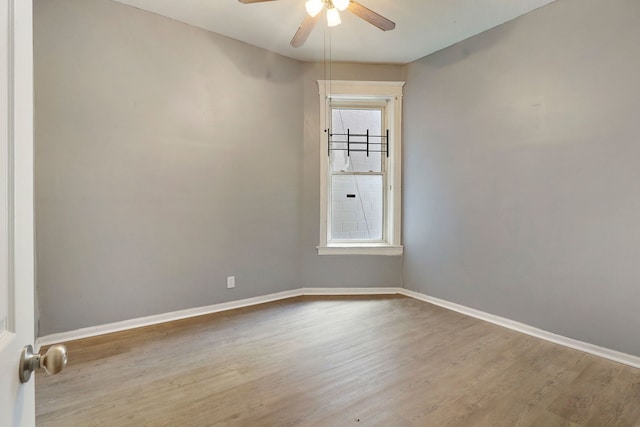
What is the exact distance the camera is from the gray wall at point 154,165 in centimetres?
234

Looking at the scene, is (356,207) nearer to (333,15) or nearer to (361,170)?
(361,170)

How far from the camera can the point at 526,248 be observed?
2.66 m

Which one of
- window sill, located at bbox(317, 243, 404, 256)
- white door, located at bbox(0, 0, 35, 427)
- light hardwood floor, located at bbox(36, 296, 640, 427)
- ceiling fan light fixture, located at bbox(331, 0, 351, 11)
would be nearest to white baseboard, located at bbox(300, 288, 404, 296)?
window sill, located at bbox(317, 243, 404, 256)

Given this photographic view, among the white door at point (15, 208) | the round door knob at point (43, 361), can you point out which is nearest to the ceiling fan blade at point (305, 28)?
the white door at point (15, 208)

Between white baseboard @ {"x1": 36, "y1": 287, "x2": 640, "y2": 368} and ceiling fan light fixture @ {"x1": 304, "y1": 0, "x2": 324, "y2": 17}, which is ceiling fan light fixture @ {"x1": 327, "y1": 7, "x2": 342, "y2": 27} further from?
white baseboard @ {"x1": 36, "y1": 287, "x2": 640, "y2": 368}

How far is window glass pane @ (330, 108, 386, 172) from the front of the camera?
3.72 meters

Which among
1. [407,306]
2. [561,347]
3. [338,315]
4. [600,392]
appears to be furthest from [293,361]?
[561,347]

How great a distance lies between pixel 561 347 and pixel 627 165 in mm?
1413

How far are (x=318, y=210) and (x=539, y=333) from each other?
7.76 ft

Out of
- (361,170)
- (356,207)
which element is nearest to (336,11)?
(361,170)

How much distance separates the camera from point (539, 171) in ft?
8.39

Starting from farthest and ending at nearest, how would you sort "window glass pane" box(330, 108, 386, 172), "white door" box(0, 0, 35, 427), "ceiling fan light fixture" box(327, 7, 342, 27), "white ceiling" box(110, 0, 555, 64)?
"window glass pane" box(330, 108, 386, 172) < "white ceiling" box(110, 0, 555, 64) < "ceiling fan light fixture" box(327, 7, 342, 27) < "white door" box(0, 0, 35, 427)

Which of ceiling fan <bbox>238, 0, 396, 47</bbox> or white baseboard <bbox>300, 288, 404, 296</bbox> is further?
white baseboard <bbox>300, 288, 404, 296</bbox>

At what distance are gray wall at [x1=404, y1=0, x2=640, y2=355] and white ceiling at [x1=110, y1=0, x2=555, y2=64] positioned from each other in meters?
0.22
